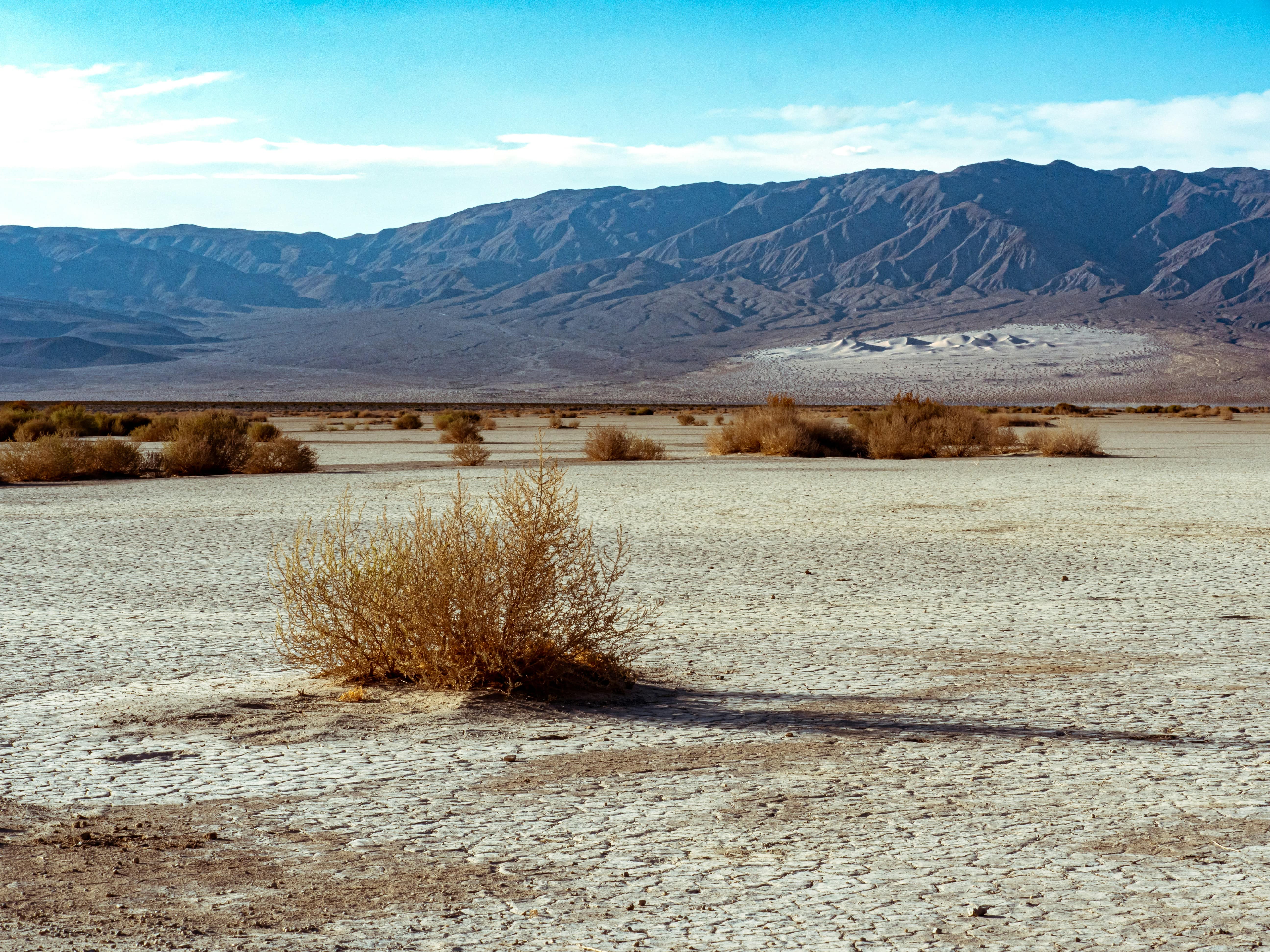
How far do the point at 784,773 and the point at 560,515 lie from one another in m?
2.58

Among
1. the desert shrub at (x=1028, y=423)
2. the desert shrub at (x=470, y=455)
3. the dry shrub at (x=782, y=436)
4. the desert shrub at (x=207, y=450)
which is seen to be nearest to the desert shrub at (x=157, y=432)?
the desert shrub at (x=207, y=450)

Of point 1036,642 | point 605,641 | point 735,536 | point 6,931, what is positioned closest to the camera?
point 6,931

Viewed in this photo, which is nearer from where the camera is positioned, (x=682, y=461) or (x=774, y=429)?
(x=682, y=461)

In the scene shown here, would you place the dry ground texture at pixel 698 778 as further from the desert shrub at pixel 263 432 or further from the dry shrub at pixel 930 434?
the desert shrub at pixel 263 432

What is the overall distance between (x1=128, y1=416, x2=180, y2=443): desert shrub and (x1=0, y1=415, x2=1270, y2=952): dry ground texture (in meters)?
27.7

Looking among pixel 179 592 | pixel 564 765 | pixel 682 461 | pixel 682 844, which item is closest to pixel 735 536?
pixel 179 592

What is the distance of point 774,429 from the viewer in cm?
3522

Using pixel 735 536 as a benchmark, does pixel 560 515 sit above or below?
above

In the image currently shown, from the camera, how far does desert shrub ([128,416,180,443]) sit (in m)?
39.6

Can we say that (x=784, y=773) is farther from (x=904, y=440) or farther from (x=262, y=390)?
(x=262, y=390)

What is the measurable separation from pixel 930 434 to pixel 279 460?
1625 centimetres

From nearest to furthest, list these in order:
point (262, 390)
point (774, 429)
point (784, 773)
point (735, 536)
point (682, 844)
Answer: point (682, 844)
point (784, 773)
point (735, 536)
point (774, 429)
point (262, 390)

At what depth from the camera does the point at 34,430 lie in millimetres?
40094

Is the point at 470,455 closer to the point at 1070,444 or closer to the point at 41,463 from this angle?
the point at 41,463
